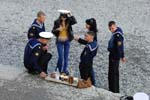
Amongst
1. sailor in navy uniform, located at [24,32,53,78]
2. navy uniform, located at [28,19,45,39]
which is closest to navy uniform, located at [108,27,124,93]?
sailor in navy uniform, located at [24,32,53,78]

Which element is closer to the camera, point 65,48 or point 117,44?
point 117,44

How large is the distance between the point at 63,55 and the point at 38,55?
1271 millimetres

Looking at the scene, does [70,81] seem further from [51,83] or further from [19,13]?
[19,13]

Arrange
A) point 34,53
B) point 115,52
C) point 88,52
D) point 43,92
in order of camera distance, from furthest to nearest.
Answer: point 115,52 → point 88,52 → point 34,53 → point 43,92

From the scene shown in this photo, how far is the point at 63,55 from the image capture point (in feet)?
29.7

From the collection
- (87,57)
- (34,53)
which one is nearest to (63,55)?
(87,57)

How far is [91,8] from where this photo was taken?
559 inches

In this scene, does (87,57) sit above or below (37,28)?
below

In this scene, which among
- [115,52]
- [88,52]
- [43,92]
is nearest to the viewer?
[43,92]

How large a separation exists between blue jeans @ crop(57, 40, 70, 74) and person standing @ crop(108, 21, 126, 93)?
3.31ft

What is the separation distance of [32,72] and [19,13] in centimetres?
546

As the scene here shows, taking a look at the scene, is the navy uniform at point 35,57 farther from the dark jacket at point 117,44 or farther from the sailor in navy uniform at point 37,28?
the dark jacket at point 117,44

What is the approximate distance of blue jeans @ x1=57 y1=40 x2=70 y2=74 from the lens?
8875mm

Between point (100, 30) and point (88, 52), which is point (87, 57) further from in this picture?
point (100, 30)
